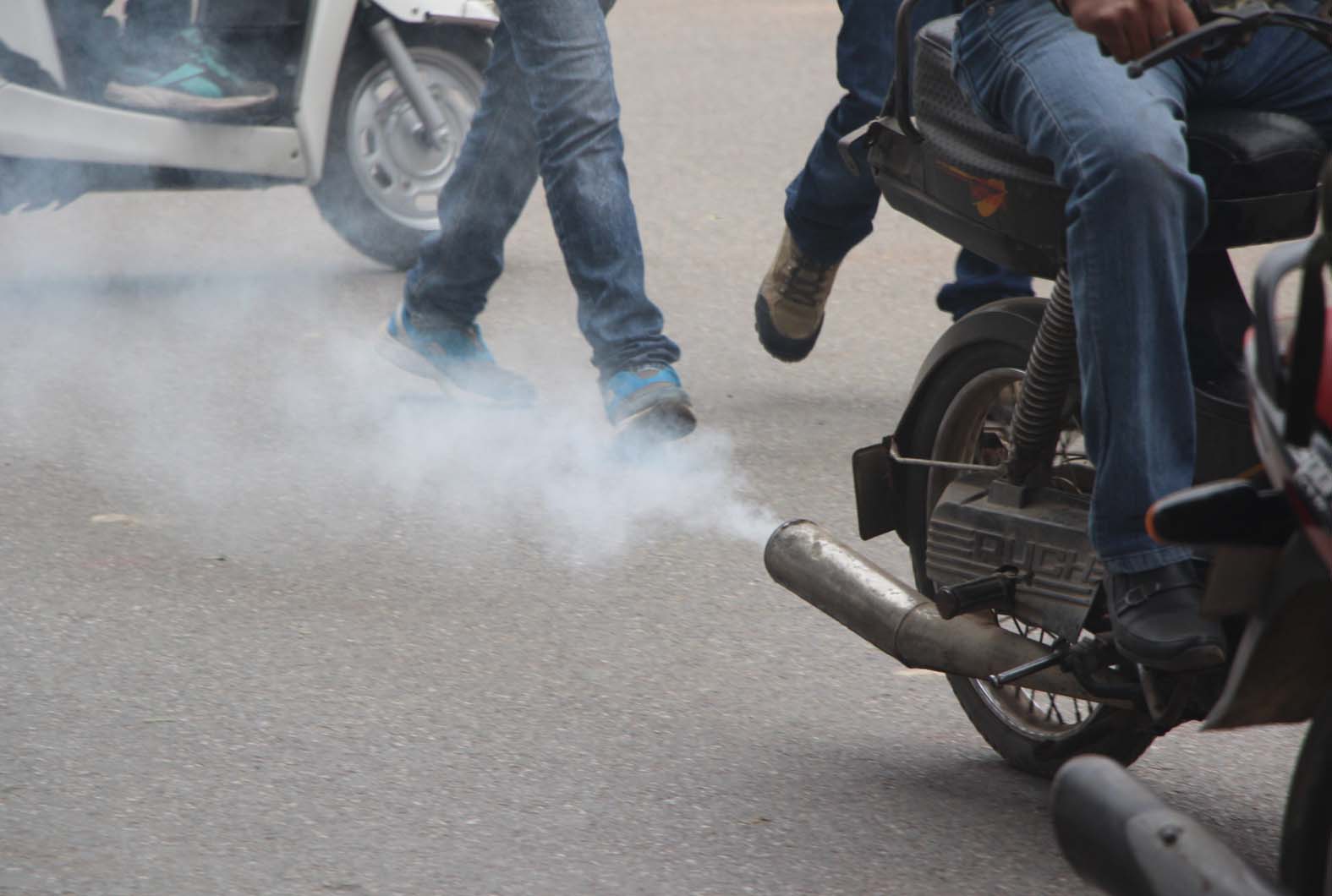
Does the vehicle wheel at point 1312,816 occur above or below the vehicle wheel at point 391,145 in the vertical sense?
above

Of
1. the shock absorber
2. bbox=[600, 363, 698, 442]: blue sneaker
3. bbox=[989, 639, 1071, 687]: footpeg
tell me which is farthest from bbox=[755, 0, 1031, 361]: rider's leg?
bbox=[989, 639, 1071, 687]: footpeg

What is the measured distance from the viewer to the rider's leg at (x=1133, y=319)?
97.9 inches

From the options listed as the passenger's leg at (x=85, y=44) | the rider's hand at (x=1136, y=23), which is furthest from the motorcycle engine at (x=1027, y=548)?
the passenger's leg at (x=85, y=44)

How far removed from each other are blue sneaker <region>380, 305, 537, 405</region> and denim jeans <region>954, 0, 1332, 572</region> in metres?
2.47

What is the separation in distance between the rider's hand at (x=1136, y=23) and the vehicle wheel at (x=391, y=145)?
4.01m

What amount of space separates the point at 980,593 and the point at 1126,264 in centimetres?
60

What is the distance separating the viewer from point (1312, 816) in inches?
81.6

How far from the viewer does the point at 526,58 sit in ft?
14.7

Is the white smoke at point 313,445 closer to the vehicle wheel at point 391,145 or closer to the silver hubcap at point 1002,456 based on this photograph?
the vehicle wheel at point 391,145

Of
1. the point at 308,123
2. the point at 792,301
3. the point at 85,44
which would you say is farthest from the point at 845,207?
the point at 85,44

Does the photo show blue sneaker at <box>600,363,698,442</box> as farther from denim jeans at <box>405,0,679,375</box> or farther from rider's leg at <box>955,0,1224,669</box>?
rider's leg at <box>955,0,1224,669</box>

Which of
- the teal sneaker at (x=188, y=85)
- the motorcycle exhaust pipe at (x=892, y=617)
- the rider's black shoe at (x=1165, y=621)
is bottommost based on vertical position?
the teal sneaker at (x=188, y=85)

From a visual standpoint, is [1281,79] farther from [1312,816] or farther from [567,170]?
[567,170]

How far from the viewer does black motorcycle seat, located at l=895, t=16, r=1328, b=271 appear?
8.70 feet
